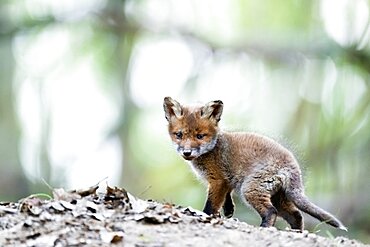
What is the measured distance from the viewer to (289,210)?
330 inches

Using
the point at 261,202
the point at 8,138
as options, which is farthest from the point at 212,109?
the point at 8,138

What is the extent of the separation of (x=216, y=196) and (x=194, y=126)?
742 millimetres

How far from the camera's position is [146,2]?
20.9 metres

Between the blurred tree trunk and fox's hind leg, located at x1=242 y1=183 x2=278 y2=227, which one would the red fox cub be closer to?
fox's hind leg, located at x1=242 y1=183 x2=278 y2=227

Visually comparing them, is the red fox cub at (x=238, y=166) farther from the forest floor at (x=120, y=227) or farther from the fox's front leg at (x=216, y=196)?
the forest floor at (x=120, y=227)

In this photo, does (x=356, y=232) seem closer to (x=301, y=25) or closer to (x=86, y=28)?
(x=301, y=25)

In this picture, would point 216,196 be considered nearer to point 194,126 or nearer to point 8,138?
point 194,126

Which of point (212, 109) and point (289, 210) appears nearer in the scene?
point (289, 210)

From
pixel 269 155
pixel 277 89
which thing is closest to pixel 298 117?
pixel 277 89

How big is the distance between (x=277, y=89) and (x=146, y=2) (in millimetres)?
3881

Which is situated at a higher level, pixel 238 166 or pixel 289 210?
pixel 238 166

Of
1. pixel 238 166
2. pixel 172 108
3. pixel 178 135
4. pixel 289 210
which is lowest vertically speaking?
pixel 289 210

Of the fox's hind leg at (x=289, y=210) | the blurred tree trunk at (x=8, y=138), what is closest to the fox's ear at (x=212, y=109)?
the fox's hind leg at (x=289, y=210)

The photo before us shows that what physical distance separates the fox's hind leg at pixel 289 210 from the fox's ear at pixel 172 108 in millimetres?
1288
